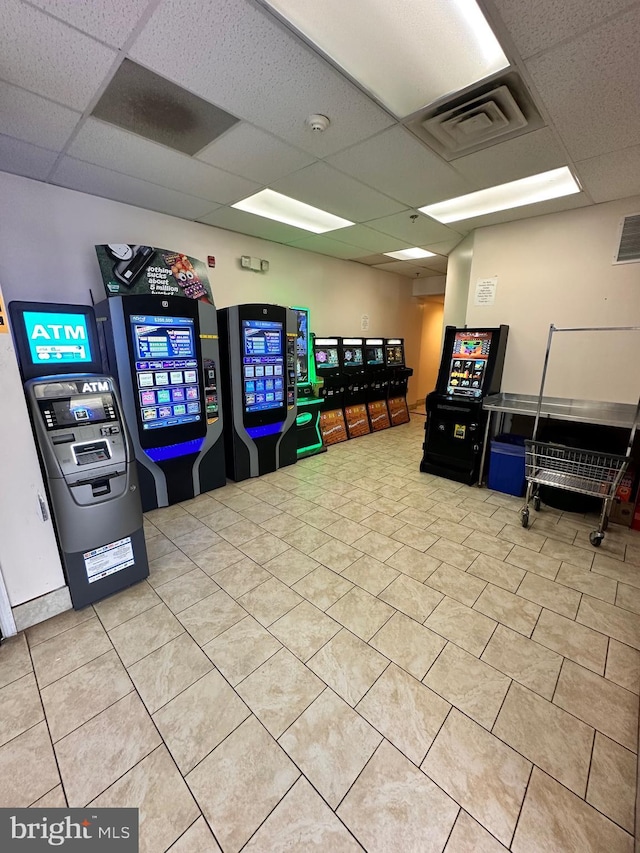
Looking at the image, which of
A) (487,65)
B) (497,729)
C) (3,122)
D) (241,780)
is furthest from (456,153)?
(241,780)

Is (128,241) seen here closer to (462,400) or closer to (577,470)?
(462,400)

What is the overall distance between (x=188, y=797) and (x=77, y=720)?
24.4 inches

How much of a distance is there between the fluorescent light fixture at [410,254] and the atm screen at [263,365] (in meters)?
2.74

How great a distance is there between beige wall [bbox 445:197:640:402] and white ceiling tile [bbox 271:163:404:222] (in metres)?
1.46

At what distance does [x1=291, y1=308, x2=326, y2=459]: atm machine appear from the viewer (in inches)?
182

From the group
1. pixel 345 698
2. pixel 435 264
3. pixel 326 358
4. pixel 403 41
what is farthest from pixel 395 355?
pixel 345 698

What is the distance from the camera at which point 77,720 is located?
1453 mm

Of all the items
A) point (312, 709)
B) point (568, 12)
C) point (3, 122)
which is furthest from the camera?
point (3, 122)

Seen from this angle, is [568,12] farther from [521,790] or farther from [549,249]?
[521,790]

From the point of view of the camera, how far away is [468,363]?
12.8 ft

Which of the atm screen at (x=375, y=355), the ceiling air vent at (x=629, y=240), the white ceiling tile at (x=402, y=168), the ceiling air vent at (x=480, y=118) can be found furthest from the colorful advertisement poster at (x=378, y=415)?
the ceiling air vent at (x=480, y=118)

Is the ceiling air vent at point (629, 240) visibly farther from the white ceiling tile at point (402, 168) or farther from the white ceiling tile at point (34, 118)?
the white ceiling tile at point (34, 118)

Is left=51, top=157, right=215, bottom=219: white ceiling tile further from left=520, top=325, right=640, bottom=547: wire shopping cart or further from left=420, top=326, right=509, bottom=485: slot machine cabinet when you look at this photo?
left=520, top=325, right=640, bottom=547: wire shopping cart

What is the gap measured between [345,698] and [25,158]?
405 cm
